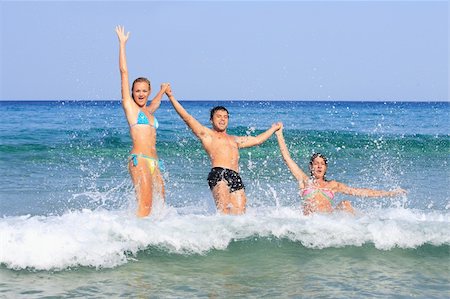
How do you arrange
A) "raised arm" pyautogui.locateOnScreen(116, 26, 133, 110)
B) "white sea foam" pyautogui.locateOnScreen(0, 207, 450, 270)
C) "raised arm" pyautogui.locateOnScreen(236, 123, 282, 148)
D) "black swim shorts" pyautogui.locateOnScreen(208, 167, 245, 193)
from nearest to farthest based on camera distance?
"white sea foam" pyautogui.locateOnScreen(0, 207, 450, 270) < "raised arm" pyautogui.locateOnScreen(116, 26, 133, 110) < "black swim shorts" pyautogui.locateOnScreen(208, 167, 245, 193) < "raised arm" pyautogui.locateOnScreen(236, 123, 282, 148)

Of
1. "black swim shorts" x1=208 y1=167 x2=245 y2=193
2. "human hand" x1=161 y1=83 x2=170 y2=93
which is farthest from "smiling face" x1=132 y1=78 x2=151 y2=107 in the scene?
"black swim shorts" x1=208 y1=167 x2=245 y2=193

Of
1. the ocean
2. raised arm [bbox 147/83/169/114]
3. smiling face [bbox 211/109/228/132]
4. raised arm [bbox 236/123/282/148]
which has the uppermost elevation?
raised arm [bbox 147/83/169/114]

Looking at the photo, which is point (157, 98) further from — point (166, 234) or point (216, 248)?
point (216, 248)

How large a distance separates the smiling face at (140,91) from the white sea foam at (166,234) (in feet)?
4.07

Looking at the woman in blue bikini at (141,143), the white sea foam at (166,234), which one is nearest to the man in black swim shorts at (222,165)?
the white sea foam at (166,234)

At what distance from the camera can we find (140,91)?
6953mm

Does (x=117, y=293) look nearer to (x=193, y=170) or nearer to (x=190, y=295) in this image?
(x=190, y=295)

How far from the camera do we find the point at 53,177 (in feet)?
39.9

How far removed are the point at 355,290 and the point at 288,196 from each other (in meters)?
5.18

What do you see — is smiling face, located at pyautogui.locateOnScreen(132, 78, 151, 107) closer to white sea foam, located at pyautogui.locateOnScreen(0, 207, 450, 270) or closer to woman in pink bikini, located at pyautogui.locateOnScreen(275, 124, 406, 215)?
white sea foam, located at pyautogui.locateOnScreen(0, 207, 450, 270)

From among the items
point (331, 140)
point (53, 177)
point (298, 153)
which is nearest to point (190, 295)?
point (53, 177)

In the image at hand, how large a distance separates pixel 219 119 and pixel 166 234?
156 cm

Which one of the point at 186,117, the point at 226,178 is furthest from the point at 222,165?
the point at 186,117

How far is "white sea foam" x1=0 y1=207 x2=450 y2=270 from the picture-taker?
235 inches
